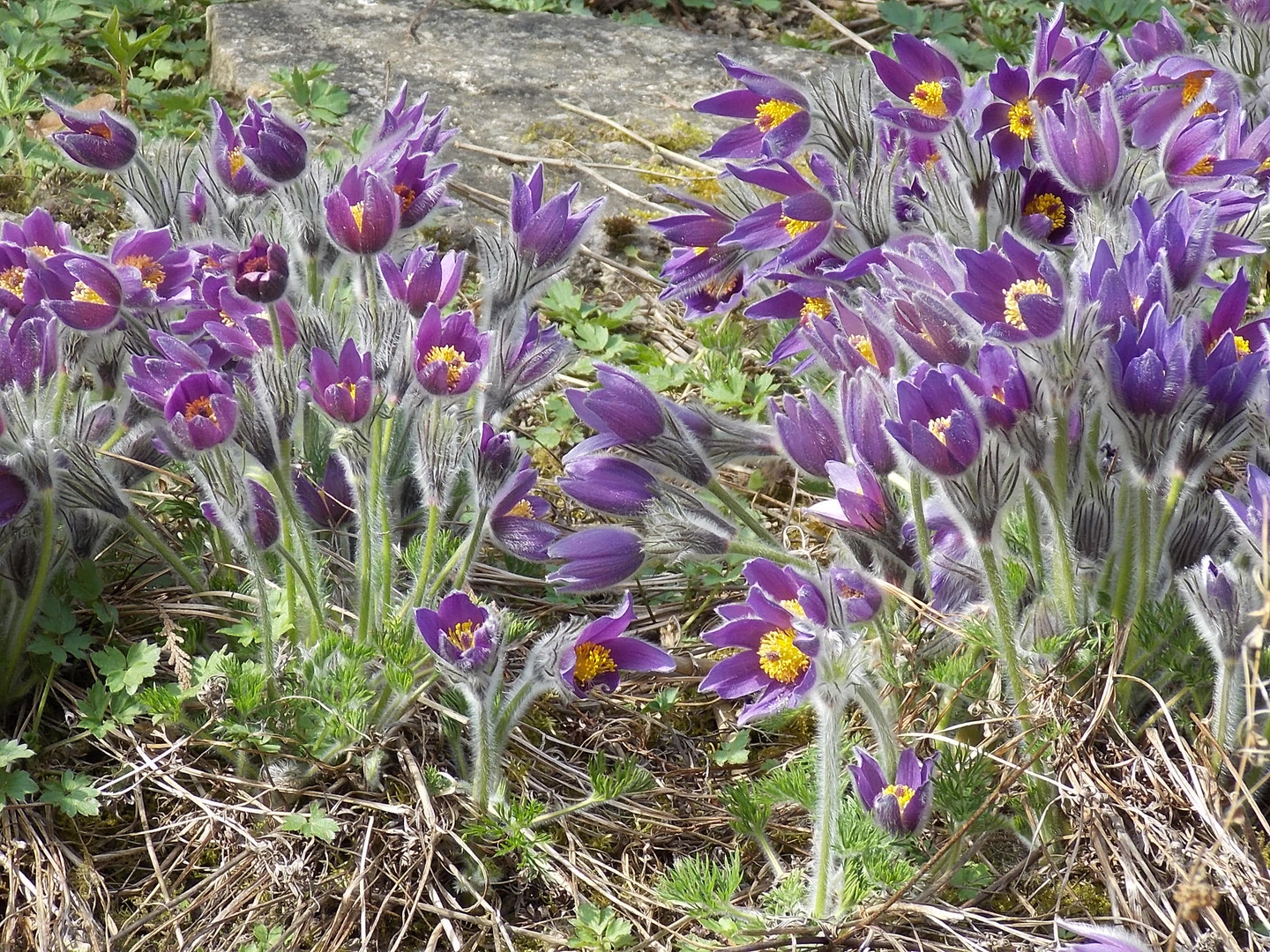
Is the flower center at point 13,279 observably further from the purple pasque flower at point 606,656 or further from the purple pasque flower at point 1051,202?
the purple pasque flower at point 1051,202

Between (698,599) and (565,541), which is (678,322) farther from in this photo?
(565,541)

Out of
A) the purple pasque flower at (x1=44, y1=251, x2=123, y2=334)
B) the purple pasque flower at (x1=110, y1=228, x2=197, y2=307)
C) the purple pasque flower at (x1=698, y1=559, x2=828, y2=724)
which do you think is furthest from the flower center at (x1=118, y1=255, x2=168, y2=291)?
the purple pasque flower at (x1=698, y1=559, x2=828, y2=724)

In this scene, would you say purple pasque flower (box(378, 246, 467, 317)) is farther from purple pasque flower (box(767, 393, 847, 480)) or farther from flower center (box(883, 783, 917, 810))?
flower center (box(883, 783, 917, 810))

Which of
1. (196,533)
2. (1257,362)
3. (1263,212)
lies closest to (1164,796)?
(1257,362)

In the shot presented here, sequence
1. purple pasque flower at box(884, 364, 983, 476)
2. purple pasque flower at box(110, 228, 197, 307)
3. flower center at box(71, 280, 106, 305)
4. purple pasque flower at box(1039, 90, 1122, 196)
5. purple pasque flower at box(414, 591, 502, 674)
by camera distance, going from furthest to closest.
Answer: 1. purple pasque flower at box(110, 228, 197, 307)
2. flower center at box(71, 280, 106, 305)
3. purple pasque flower at box(1039, 90, 1122, 196)
4. purple pasque flower at box(414, 591, 502, 674)
5. purple pasque flower at box(884, 364, 983, 476)

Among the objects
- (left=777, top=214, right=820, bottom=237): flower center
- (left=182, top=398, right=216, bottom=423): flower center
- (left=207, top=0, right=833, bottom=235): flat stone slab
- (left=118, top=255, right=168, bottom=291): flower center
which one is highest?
(left=777, top=214, right=820, bottom=237): flower center

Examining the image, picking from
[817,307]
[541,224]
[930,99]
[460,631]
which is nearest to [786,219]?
[817,307]

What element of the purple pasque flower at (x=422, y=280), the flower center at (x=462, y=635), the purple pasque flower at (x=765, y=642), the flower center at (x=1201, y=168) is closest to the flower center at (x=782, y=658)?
the purple pasque flower at (x=765, y=642)
